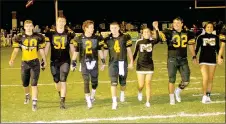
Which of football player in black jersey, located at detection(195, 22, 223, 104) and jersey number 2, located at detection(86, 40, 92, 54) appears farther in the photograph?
football player in black jersey, located at detection(195, 22, 223, 104)

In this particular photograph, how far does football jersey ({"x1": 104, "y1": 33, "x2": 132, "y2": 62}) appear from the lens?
781cm

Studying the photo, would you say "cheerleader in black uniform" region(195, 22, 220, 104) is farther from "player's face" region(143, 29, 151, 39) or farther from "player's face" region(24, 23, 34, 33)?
"player's face" region(24, 23, 34, 33)

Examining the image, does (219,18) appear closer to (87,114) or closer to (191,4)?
(191,4)

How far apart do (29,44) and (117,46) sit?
178 cm

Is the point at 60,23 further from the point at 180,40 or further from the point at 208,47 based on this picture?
the point at 208,47

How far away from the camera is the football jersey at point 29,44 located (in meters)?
7.74

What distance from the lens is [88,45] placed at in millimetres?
7730

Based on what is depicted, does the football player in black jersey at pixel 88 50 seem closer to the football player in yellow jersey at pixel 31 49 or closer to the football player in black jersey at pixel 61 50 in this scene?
the football player in black jersey at pixel 61 50

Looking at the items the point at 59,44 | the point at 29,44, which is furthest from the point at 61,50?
the point at 29,44

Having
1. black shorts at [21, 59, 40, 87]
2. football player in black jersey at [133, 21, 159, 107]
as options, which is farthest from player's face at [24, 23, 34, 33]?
football player in black jersey at [133, 21, 159, 107]

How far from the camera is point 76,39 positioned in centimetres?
774

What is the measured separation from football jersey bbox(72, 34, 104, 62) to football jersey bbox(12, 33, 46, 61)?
0.70m

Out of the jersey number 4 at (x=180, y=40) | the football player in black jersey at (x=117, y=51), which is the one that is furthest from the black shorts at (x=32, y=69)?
the jersey number 4 at (x=180, y=40)

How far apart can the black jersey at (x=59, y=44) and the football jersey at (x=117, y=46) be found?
0.82m
